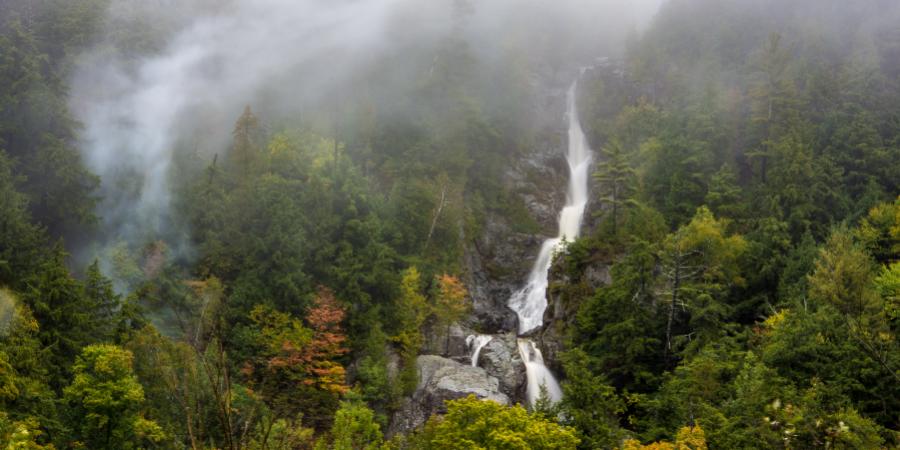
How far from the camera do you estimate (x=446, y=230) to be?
51.1 m

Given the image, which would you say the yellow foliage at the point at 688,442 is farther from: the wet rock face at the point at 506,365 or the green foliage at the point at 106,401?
the green foliage at the point at 106,401

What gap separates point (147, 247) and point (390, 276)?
1773 centimetres

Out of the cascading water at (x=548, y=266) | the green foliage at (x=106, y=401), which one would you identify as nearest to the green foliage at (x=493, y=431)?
the green foliage at (x=106, y=401)

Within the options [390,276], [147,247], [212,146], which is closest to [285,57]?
[212,146]

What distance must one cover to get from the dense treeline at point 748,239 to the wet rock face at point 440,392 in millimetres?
6067

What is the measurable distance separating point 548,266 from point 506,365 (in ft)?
49.6

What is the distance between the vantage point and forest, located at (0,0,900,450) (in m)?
25.4

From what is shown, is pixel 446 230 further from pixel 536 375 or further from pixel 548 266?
pixel 536 375

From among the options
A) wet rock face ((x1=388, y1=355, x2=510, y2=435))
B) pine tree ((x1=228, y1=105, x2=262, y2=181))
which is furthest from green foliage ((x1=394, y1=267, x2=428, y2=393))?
pine tree ((x1=228, y1=105, x2=262, y2=181))

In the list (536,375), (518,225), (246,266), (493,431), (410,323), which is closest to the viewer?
(493,431)

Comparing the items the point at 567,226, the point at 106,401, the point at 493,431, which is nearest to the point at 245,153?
the point at 106,401

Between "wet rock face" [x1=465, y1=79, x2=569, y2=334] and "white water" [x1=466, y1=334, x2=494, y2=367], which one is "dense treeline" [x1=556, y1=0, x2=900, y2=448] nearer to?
"wet rock face" [x1=465, y1=79, x2=569, y2=334]

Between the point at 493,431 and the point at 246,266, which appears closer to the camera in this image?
the point at 493,431

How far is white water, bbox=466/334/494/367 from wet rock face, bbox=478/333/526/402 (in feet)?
1.40
